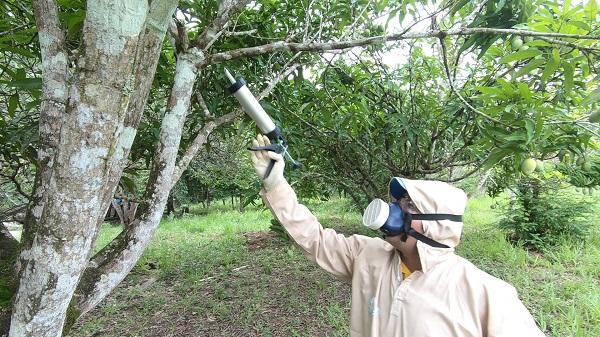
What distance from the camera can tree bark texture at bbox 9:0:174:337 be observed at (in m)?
0.98

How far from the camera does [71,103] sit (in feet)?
3.24

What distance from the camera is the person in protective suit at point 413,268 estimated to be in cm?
124

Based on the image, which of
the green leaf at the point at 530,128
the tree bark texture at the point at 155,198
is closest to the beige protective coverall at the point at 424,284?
the tree bark texture at the point at 155,198

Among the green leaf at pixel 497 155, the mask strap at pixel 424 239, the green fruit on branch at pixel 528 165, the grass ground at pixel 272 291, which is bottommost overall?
the grass ground at pixel 272 291

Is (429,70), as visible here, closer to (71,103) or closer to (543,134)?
(543,134)

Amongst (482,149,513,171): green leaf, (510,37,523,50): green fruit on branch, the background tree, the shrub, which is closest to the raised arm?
the background tree

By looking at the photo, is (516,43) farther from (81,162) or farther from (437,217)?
(81,162)

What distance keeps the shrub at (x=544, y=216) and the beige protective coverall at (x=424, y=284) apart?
4316 mm

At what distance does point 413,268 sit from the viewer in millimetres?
1467

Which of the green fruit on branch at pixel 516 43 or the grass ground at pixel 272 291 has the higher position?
the green fruit on branch at pixel 516 43

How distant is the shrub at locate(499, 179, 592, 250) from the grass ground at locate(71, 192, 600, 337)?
0.20 metres

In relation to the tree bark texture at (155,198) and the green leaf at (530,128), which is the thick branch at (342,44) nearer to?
the tree bark texture at (155,198)

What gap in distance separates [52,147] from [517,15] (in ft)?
7.14

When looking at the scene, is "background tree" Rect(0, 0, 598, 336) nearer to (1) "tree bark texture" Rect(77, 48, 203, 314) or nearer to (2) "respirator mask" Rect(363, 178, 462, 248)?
(1) "tree bark texture" Rect(77, 48, 203, 314)
